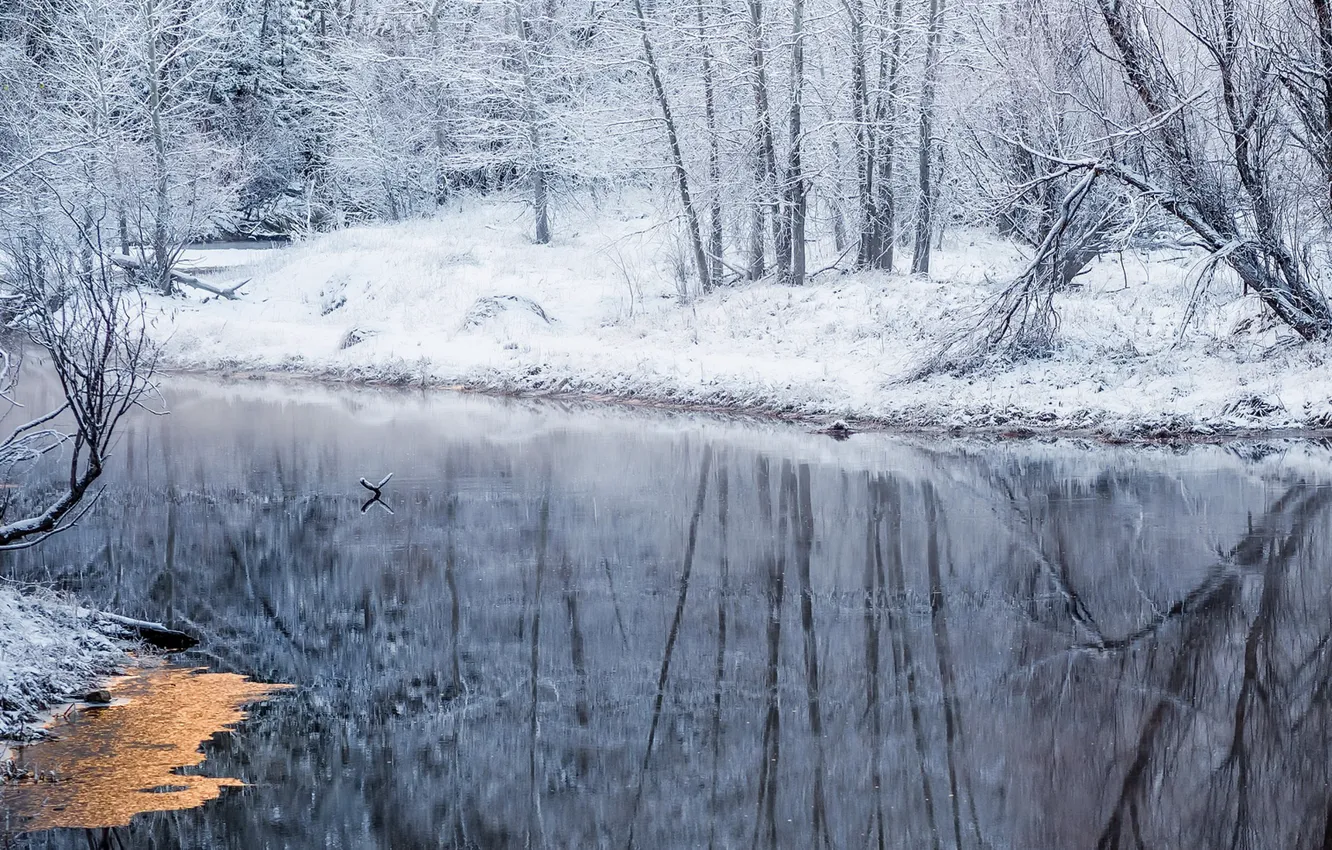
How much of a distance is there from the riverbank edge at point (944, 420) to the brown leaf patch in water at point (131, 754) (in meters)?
12.9

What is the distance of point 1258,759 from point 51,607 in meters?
7.81

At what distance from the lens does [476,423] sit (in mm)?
23141

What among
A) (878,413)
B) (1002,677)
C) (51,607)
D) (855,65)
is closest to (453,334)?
(855,65)

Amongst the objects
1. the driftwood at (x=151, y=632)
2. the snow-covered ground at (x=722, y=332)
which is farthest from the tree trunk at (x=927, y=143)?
the driftwood at (x=151, y=632)

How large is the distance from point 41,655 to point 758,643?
4.73 meters

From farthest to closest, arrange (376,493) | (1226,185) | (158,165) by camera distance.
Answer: (158,165) → (1226,185) → (376,493)

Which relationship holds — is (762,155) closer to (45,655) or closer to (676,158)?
(676,158)

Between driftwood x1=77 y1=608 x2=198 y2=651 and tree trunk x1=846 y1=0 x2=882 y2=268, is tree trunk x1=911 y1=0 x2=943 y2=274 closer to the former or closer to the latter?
tree trunk x1=846 y1=0 x2=882 y2=268

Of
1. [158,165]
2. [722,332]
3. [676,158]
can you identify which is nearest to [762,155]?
[676,158]

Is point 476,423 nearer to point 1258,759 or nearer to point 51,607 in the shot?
point 51,607

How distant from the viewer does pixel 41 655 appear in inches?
343

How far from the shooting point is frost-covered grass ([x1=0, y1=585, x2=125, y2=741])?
7977 millimetres

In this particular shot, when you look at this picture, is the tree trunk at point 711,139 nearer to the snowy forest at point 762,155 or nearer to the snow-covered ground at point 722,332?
the snowy forest at point 762,155

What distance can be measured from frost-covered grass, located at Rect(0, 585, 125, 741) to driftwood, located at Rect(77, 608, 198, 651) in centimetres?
15
